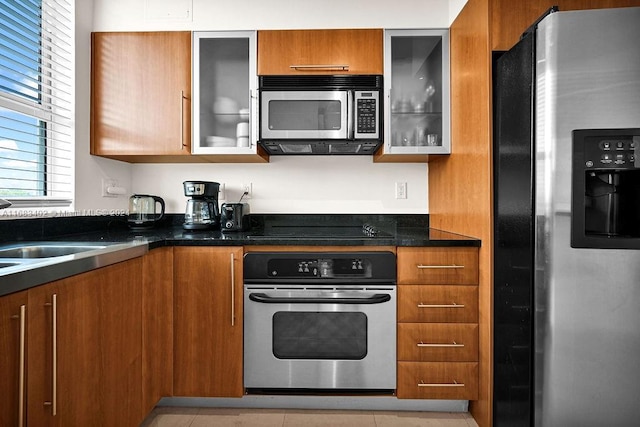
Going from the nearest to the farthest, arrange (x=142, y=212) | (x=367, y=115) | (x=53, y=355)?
1. (x=53, y=355)
2. (x=367, y=115)
3. (x=142, y=212)

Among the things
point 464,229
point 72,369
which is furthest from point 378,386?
point 72,369

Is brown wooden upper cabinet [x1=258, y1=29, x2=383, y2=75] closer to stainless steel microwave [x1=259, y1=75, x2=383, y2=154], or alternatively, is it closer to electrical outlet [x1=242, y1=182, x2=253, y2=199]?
stainless steel microwave [x1=259, y1=75, x2=383, y2=154]

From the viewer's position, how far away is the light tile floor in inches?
71.4

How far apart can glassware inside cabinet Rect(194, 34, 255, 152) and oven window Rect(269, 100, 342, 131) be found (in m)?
0.16

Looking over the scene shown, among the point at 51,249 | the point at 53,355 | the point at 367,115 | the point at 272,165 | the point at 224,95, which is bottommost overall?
the point at 53,355

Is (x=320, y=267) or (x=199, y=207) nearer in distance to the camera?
(x=320, y=267)

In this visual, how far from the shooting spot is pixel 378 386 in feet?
6.04

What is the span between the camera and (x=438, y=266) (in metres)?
1.80

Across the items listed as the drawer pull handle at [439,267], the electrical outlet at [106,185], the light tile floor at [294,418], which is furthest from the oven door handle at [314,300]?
the electrical outlet at [106,185]

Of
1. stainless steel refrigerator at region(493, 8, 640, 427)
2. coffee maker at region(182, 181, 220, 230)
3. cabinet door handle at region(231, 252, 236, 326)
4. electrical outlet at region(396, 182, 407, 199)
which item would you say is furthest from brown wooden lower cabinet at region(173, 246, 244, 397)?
stainless steel refrigerator at region(493, 8, 640, 427)

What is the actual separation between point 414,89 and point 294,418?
182 centimetres

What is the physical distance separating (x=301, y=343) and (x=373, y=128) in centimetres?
118

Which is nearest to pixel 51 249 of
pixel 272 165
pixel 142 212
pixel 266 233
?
pixel 142 212

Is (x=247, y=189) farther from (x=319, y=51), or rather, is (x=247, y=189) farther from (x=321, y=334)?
(x=321, y=334)
